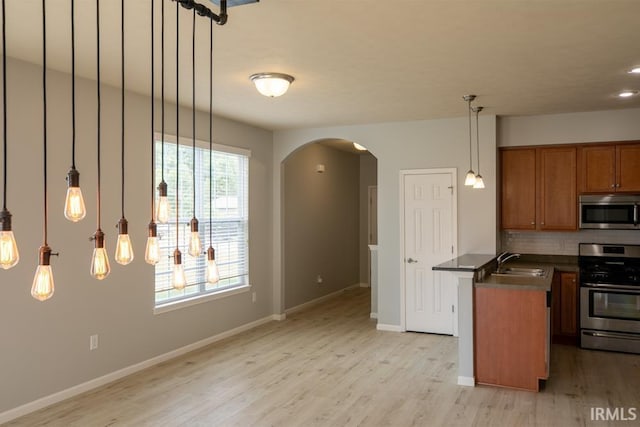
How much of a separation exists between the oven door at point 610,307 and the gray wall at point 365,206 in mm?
5005

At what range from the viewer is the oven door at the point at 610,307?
5.28m

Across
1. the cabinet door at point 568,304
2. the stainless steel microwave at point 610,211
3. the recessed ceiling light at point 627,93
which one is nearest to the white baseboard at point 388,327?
the cabinet door at point 568,304

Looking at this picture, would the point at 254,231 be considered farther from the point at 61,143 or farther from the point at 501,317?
the point at 501,317

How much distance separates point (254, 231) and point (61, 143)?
295 centimetres

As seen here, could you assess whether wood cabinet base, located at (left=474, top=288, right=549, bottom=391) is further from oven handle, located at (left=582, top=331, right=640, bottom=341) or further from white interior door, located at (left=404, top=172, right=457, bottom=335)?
white interior door, located at (left=404, top=172, right=457, bottom=335)

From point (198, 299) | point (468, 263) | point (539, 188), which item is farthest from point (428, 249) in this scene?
point (198, 299)

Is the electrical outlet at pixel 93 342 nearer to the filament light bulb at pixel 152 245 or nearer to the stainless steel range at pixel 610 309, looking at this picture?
the filament light bulb at pixel 152 245

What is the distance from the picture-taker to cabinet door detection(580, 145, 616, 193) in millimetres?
5809

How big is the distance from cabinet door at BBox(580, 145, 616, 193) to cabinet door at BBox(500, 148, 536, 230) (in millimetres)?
540

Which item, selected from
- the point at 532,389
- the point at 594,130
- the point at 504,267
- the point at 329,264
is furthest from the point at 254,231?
the point at 594,130

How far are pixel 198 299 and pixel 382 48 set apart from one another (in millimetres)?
3433

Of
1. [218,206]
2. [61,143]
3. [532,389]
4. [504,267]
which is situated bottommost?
[532,389]

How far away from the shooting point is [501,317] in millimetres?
4398

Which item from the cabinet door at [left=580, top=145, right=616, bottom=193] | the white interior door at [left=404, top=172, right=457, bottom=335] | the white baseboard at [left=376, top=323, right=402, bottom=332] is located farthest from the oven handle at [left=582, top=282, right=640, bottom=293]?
the white baseboard at [left=376, top=323, right=402, bottom=332]
